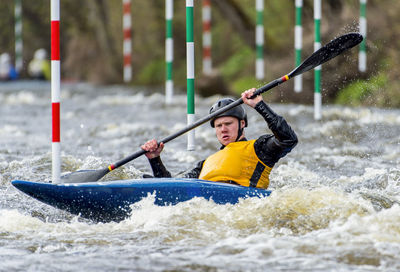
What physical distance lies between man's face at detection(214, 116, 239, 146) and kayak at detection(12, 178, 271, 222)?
1.39 feet

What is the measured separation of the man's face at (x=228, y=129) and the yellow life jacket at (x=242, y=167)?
4.0 inches

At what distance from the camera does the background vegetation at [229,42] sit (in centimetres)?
1164

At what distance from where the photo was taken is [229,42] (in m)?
19.2

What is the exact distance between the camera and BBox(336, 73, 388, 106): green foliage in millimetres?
10891

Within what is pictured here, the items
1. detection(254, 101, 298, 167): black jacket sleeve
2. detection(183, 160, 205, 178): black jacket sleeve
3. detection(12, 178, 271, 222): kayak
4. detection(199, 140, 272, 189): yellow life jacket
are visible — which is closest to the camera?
detection(12, 178, 271, 222): kayak

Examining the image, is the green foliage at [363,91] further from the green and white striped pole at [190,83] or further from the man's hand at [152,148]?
the man's hand at [152,148]

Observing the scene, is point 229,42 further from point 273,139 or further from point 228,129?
point 273,139

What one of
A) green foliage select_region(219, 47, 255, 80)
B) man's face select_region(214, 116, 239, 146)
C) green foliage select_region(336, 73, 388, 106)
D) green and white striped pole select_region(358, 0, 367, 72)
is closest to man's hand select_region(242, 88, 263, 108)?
man's face select_region(214, 116, 239, 146)

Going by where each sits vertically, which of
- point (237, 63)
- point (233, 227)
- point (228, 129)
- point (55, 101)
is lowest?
point (233, 227)

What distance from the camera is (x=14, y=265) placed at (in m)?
3.66

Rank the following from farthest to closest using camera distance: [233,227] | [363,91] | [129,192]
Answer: [363,91]
[129,192]
[233,227]

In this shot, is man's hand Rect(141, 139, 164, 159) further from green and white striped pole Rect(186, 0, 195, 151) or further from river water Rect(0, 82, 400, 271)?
green and white striped pole Rect(186, 0, 195, 151)

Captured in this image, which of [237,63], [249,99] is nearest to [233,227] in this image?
[249,99]

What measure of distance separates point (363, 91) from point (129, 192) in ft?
25.4
